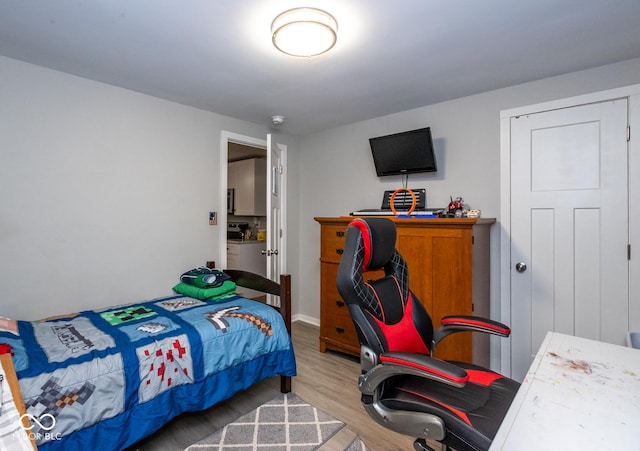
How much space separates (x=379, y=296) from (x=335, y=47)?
1.53m

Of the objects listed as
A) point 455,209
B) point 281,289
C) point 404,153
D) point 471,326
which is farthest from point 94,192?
point 455,209

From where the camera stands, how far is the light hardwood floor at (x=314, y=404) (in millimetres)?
1862

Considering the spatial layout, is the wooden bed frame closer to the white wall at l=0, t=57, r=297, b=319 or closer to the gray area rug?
the gray area rug

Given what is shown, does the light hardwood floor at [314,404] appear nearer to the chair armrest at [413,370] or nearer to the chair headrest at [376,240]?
the chair armrest at [413,370]

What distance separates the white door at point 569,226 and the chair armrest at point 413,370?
173 cm

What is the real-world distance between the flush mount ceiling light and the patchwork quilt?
70.4 inches

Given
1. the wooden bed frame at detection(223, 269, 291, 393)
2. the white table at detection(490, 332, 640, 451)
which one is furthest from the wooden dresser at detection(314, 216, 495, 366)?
the white table at detection(490, 332, 640, 451)

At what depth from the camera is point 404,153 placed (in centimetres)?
298

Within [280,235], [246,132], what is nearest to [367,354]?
[280,235]

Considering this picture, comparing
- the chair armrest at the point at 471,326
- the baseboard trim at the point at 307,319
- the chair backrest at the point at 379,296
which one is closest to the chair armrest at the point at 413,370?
the chair backrest at the point at 379,296

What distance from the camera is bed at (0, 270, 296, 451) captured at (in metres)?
1.44

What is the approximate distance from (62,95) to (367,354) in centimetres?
281

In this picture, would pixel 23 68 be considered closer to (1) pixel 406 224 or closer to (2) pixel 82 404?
(2) pixel 82 404

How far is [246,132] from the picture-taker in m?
3.54
